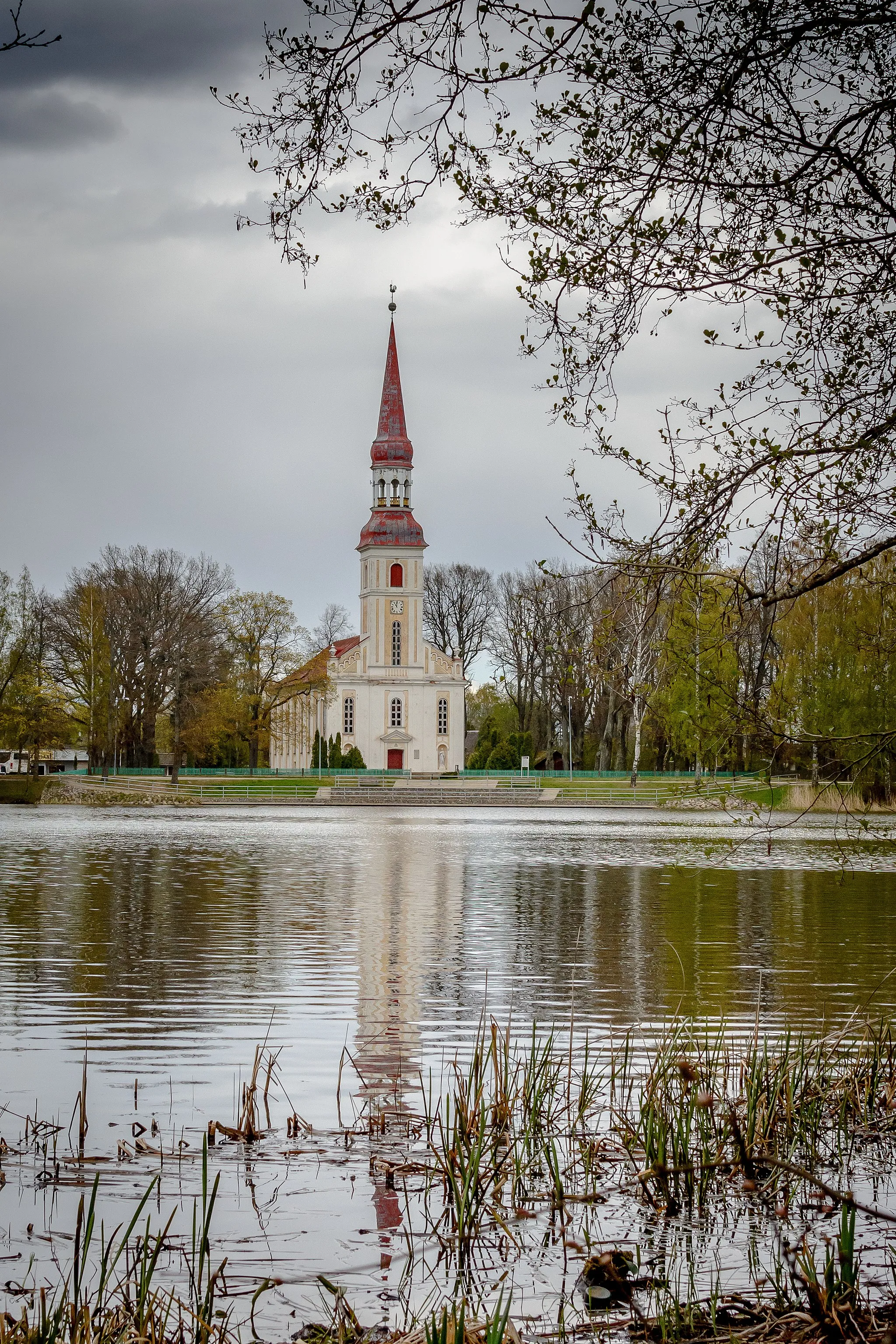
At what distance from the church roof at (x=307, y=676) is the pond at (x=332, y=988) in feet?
143

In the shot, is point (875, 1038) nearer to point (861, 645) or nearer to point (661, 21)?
point (861, 645)

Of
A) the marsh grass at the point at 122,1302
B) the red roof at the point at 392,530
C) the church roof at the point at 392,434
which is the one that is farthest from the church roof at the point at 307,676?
the marsh grass at the point at 122,1302

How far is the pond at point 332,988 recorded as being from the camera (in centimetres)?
529

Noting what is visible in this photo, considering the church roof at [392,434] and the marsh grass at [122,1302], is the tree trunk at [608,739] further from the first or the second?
the marsh grass at [122,1302]

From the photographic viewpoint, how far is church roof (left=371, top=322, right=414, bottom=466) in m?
87.7

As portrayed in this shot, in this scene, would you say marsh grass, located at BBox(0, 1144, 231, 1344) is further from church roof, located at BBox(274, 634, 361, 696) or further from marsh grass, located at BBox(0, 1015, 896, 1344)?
church roof, located at BBox(274, 634, 361, 696)

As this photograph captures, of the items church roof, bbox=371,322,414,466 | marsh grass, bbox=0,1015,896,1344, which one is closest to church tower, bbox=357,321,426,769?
church roof, bbox=371,322,414,466

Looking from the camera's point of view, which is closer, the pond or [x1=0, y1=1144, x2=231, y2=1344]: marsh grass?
[x1=0, y1=1144, x2=231, y2=1344]: marsh grass

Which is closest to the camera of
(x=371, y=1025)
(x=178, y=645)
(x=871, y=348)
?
(x=871, y=348)

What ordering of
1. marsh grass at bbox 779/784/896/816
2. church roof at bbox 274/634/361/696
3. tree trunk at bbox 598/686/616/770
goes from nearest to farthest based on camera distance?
marsh grass at bbox 779/784/896/816
church roof at bbox 274/634/361/696
tree trunk at bbox 598/686/616/770

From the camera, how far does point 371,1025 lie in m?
9.75

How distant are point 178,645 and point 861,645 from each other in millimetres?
62308

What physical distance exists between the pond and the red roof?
59.5 meters

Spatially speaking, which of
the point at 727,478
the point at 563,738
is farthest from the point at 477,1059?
the point at 563,738
